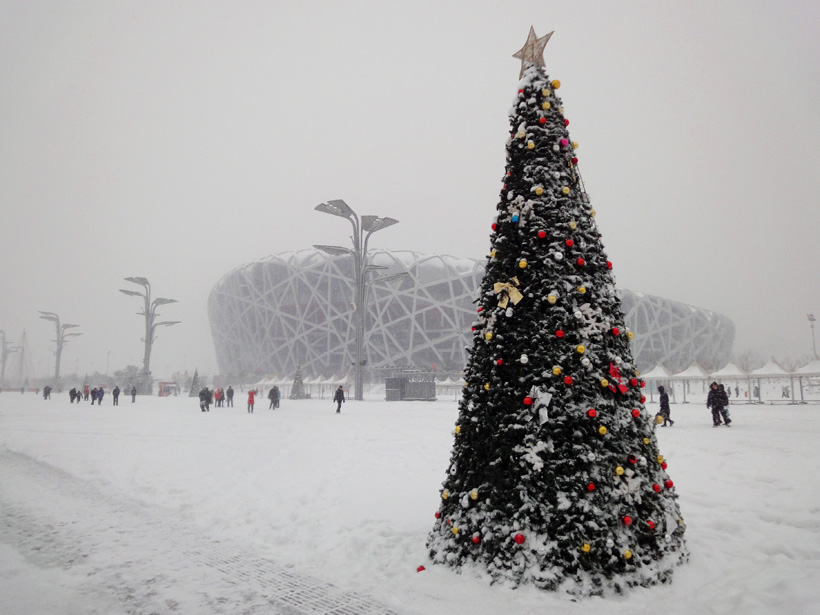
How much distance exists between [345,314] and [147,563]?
55.7 meters

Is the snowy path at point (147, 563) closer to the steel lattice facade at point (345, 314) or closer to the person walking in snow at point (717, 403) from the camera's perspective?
the person walking in snow at point (717, 403)

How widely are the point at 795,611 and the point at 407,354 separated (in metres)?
55.7

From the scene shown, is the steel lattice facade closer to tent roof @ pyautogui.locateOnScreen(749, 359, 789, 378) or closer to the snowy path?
tent roof @ pyautogui.locateOnScreen(749, 359, 789, 378)

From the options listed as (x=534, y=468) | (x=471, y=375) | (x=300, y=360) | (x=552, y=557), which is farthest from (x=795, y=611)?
(x=300, y=360)

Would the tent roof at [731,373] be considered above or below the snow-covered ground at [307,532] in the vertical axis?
above

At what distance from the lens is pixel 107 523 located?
5.16 meters

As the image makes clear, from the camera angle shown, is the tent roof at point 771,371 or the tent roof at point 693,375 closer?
the tent roof at point 771,371

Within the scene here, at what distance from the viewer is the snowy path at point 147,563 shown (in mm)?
3318

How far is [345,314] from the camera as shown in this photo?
59500mm

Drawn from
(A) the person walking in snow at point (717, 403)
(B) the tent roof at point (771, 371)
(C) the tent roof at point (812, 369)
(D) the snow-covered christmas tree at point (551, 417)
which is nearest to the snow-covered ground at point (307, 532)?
(D) the snow-covered christmas tree at point (551, 417)

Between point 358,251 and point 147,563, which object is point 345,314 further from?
point 147,563

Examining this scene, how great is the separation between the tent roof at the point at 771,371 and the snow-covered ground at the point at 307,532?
17.7 meters

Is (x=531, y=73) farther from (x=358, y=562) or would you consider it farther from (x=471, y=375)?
(x=358, y=562)

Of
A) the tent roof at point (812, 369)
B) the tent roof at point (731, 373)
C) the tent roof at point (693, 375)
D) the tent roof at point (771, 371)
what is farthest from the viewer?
the tent roof at point (693, 375)
